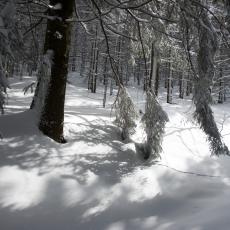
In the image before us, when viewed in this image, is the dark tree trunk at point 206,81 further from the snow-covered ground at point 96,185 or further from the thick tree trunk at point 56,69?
the thick tree trunk at point 56,69

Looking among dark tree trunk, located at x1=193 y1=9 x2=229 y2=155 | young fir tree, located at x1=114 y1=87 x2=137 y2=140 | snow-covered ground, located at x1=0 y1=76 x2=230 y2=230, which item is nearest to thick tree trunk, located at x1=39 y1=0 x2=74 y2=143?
snow-covered ground, located at x1=0 y1=76 x2=230 y2=230

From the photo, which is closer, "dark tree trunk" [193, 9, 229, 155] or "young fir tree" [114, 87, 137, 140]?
"dark tree trunk" [193, 9, 229, 155]

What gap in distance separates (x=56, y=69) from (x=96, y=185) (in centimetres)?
237

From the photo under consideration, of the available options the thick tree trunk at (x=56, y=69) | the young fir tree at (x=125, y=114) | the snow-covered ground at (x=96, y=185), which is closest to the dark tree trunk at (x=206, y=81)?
the snow-covered ground at (x=96, y=185)

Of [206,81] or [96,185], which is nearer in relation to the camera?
[96,185]

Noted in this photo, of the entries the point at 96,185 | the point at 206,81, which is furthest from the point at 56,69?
the point at 206,81

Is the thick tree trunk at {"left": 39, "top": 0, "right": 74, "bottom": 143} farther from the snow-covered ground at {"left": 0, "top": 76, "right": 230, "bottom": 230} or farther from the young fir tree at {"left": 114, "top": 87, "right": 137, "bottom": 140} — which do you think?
the young fir tree at {"left": 114, "top": 87, "right": 137, "bottom": 140}

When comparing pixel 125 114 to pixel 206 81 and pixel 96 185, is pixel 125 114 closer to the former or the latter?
pixel 206 81

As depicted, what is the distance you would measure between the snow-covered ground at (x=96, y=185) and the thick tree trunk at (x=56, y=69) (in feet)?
0.87

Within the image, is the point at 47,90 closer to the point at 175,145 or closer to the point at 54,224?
the point at 54,224

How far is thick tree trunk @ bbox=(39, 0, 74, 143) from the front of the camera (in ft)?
22.9

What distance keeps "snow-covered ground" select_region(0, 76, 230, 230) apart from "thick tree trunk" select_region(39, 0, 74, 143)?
27cm

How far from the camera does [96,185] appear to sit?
6.04 meters

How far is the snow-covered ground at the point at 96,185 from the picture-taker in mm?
4988
